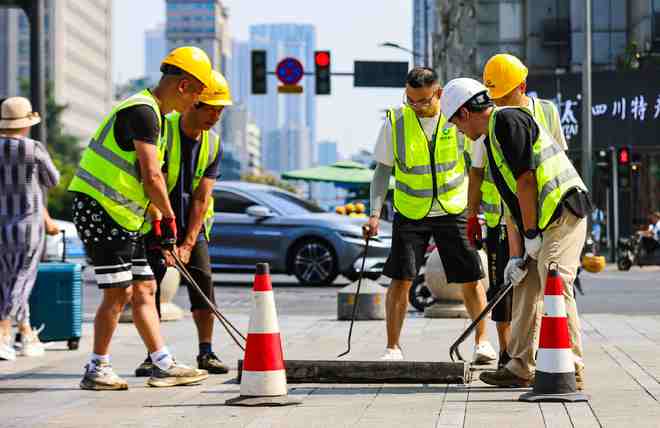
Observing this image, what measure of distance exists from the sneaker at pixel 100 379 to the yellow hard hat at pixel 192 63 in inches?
68.8

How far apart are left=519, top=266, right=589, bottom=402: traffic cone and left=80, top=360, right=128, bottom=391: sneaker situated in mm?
2376

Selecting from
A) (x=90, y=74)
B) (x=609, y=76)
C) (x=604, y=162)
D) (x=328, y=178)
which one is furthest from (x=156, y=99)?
(x=90, y=74)

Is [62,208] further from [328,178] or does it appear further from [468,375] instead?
[468,375]

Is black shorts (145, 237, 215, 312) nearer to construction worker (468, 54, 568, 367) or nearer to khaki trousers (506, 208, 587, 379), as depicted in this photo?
construction worker (468, 54, 568, 367)

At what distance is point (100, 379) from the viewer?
7.95m

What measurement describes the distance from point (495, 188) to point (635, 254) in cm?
2407

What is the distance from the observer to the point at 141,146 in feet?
25.8

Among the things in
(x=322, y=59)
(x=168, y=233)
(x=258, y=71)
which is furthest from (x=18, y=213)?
(x=258, y=71)

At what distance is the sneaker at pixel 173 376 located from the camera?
26.5ft

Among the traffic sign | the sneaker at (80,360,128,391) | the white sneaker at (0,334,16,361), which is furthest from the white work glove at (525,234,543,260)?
the traffic sign

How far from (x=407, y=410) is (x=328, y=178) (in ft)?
70.5

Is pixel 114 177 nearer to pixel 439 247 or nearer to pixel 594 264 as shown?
pixel 439 247

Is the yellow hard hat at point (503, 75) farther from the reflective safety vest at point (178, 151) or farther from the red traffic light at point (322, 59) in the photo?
the red traffic light at point (322, 59)

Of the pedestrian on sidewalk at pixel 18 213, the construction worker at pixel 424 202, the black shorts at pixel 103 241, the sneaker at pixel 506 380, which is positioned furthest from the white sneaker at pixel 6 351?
the sneaker at pixel 506 380
